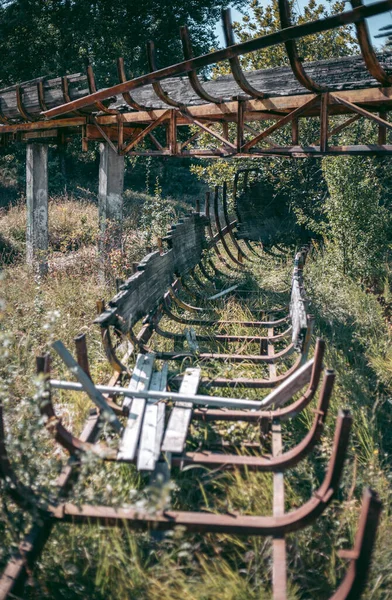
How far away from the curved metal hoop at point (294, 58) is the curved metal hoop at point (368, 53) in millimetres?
530

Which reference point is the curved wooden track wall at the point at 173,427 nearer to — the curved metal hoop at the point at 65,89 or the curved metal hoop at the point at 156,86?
the curved metal hoop at the point at 156,86

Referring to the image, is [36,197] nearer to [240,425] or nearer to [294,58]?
[294,58]

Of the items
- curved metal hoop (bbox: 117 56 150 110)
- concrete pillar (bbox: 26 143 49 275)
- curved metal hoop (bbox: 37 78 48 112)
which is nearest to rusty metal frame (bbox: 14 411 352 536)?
curved metal hoop (bbox: 117 56 150 110)

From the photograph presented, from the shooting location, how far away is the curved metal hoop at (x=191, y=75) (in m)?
4.69

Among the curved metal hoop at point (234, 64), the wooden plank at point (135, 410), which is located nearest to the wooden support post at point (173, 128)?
the curved metal hoop at point (234, 64)

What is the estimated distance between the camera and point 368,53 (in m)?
4.02

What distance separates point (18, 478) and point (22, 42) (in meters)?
23.7

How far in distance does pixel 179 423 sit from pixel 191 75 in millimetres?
3517

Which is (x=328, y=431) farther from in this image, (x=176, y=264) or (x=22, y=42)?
(x=22, y=42)

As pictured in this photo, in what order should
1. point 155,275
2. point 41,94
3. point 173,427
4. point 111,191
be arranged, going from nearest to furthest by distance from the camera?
point 173,427 → point 155,275 → point 41,94 → point 111,191

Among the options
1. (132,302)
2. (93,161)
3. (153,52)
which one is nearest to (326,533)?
(132,302)

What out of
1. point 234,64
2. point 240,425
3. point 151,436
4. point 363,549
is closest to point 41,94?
point 234,64

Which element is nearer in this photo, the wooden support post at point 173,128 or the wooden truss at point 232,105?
the wooden truss at point 232,105

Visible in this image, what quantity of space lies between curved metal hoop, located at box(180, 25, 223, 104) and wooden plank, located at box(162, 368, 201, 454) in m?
3.01
